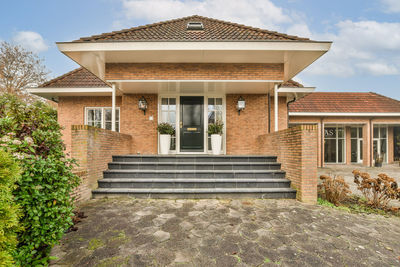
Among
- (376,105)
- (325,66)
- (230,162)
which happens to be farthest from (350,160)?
(325,66)

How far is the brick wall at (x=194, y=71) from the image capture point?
5777 mm

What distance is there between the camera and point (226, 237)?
95.7 inches

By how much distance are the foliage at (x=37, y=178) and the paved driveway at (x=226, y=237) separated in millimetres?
427

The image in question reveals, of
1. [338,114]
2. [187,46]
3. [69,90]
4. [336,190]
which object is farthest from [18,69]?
[338,114]

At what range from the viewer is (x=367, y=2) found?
15836 millimetres

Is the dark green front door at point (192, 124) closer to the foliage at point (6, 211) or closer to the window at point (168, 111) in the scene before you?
the window at point (168, 111)

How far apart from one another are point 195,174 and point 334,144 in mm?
12364

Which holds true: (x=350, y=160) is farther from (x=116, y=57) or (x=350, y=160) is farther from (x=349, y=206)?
(x=116, y=57)

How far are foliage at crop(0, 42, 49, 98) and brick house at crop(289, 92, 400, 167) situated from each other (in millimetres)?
21659

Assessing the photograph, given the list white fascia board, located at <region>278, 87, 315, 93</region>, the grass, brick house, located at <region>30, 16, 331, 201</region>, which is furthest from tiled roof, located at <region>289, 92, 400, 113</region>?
the grass

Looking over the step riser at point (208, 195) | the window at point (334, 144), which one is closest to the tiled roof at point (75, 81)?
the step riser at point (208, 195)

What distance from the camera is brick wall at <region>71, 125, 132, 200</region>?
3867 millimetres

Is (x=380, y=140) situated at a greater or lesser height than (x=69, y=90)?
lesser

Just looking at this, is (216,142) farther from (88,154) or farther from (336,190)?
(88,154)
